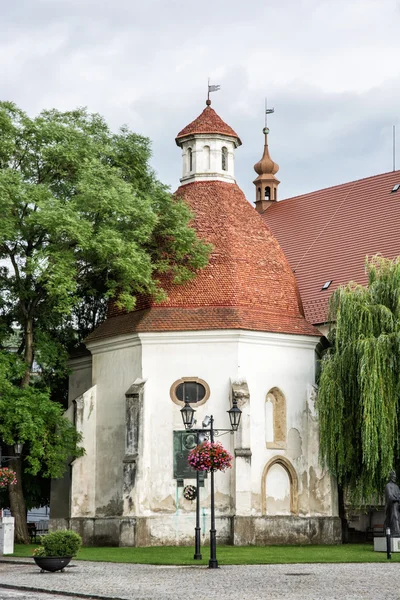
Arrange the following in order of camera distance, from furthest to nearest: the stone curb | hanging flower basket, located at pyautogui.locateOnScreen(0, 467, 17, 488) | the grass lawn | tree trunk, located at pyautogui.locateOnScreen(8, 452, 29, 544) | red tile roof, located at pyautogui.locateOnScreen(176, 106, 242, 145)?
red tile roof, located at pyautogui.locateOnScreen(176, 106, 242, 145) → tree trunk, located at pyautogui.locateOnScreen(8, 452, 29, 544) → hanging flower basket, located at pyautogui.locateOnScreen(0, 467, 17, 488) → the grass lawn → the stone curb

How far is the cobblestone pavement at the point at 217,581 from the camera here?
17.4m

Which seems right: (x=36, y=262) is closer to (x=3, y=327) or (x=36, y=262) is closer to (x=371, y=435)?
(x=3, y=327)

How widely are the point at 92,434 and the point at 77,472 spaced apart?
60.5 inches

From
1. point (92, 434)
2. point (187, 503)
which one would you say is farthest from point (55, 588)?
point (92, 434)

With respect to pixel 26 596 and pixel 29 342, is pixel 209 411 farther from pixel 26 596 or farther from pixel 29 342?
pixel 26 596

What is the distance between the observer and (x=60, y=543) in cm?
2327

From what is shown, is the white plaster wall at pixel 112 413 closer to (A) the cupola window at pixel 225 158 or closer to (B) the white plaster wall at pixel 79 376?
(B) the white plaster wall at pixel 79 376

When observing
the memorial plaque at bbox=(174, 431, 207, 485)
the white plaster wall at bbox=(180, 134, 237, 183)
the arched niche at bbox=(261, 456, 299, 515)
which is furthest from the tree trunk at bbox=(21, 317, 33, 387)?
the white plaster wall at bbox=(180, 134, 237, 183)

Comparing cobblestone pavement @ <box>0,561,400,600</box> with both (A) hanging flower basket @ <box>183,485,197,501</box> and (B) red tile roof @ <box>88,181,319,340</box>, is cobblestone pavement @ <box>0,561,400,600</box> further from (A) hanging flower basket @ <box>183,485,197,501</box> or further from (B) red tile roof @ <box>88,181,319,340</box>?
(B) red tile roof @ <box>88,181,319,340</box>

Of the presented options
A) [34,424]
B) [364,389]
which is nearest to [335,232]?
[364,389]

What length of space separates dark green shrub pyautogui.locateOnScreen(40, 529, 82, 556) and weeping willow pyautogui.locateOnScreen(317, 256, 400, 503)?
13.0 metres

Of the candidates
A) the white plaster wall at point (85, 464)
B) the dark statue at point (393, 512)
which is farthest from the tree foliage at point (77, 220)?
the dark statue at point (393, 512)

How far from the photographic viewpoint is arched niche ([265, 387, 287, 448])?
36594 mm

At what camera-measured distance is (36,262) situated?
112 feet
